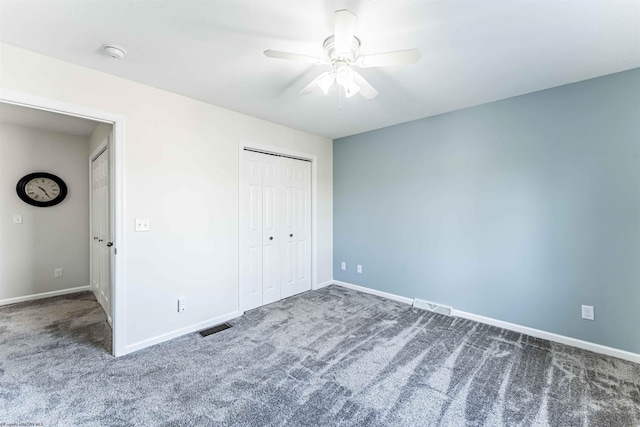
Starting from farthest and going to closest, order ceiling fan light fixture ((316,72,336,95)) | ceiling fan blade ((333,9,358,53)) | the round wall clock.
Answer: the round wall clock → ceiling fan light fixture ((316,72,336,95)) → ceiling fan blade ((333,9,358,53))

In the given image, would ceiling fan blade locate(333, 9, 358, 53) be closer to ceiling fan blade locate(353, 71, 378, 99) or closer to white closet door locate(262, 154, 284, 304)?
ceiling fan blade locate(353, 71, 378, 99)

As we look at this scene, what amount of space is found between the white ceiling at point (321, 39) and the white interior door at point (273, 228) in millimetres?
1125

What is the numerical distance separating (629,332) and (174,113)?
14.5 ft

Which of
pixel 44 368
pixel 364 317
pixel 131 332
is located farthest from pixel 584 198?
pixel 44 368

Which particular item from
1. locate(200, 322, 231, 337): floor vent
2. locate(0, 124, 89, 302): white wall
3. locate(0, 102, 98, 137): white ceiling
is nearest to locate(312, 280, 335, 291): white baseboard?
locate(200, 322, 231, 337): floor vent

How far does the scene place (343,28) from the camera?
136cm

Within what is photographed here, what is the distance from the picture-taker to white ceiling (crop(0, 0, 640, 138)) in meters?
1.51

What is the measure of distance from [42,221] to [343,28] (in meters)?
4.71

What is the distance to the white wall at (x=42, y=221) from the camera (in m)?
3.47

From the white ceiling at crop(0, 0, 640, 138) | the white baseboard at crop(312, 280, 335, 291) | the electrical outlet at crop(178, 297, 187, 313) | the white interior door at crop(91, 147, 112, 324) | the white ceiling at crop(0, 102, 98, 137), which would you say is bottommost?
the white baseboard at crop(312, 280, 335, 291)

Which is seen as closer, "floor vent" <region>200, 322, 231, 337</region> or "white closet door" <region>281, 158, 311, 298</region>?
"floor vent" <region>200, 322, 231, 337</region>

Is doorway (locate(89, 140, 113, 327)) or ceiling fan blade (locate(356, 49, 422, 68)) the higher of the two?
ceiling fan blade (locate(356, 49, 422, 68))

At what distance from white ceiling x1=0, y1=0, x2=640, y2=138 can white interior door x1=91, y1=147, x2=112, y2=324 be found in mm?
1420

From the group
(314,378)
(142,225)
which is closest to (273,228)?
(142,225)
